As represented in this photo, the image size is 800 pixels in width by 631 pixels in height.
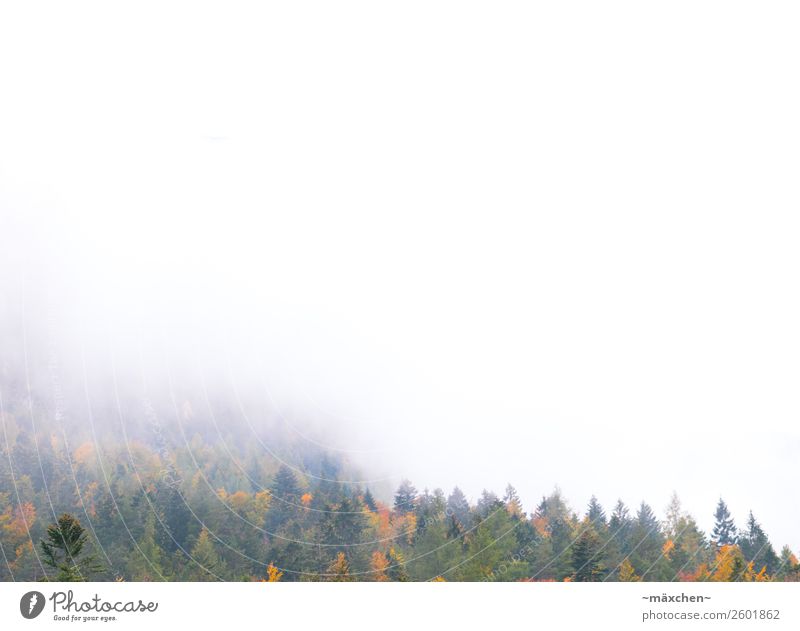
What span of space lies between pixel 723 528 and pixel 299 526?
13.0 feet

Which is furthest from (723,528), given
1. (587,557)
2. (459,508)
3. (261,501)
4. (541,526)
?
(261,501)

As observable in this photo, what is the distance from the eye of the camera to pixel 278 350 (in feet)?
28.7

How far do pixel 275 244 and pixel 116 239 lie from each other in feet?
4.91

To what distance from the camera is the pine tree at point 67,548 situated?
7.75 m

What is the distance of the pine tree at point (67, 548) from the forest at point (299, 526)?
1cm

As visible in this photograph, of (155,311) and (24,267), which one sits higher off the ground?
(24,267)

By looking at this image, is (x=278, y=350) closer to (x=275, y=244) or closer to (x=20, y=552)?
(x=275, y=244)

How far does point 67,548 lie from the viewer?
7.84 meters

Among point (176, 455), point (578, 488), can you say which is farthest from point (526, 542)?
point (176, 455)

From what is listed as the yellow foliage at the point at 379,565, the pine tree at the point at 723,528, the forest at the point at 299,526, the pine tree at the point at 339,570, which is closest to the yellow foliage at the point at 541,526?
the forest at the point at 299,526

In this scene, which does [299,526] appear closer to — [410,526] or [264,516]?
[264,516]

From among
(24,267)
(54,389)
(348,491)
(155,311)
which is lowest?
(348,491)
